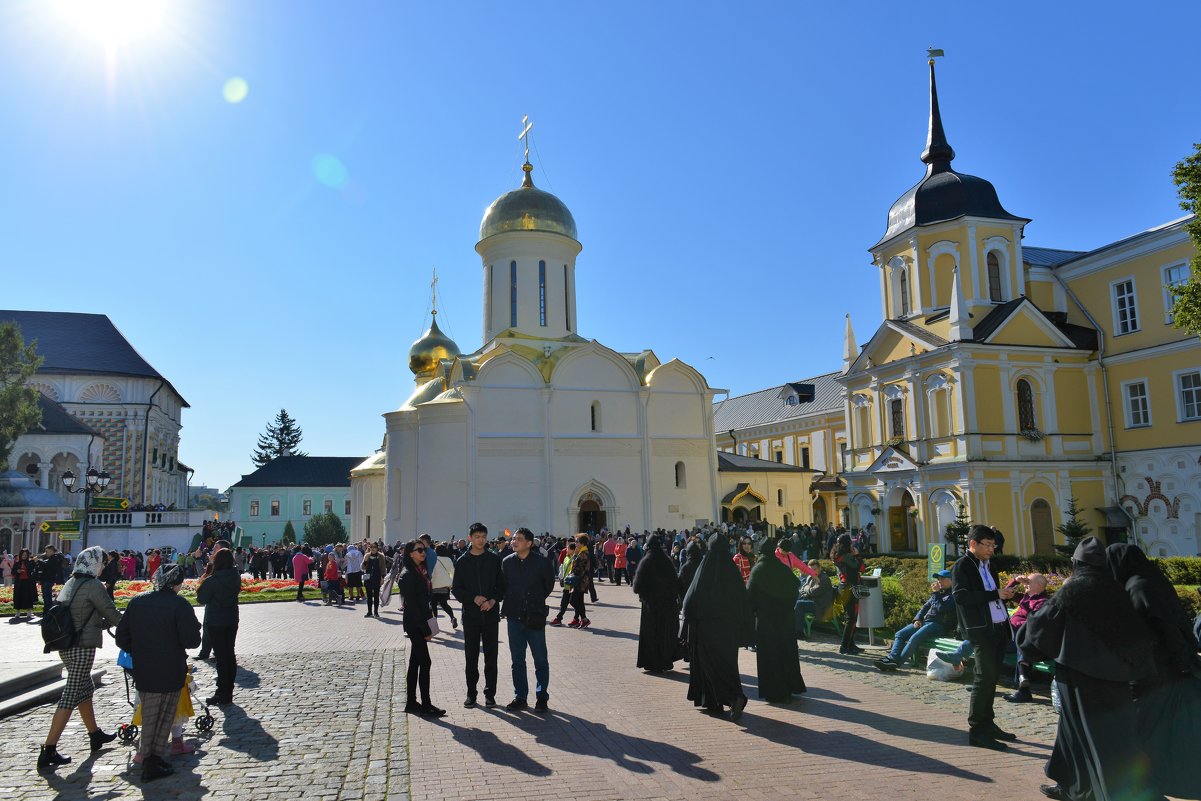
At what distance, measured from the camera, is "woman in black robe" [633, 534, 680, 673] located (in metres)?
10.3

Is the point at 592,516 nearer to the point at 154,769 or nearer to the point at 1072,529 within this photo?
the point at 1072,529

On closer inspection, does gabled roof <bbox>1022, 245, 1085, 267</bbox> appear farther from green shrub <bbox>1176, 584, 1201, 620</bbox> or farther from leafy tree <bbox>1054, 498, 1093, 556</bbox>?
green shrub <bbox>1176, 584, 1201, 620</bbox>

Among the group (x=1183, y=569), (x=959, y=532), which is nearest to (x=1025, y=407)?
(x=959, y=532)

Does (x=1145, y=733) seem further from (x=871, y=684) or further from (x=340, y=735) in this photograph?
(x=340, y=735)

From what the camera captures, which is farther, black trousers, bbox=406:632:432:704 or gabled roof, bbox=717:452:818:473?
gabled roof, bbox=717:452:818:473

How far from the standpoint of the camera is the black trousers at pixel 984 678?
269 inches

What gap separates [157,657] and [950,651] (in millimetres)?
8305

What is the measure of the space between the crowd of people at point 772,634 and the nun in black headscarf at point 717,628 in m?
0.02

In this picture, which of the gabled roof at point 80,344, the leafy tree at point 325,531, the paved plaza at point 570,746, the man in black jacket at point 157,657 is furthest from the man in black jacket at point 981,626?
the leafy tree at point 325,531

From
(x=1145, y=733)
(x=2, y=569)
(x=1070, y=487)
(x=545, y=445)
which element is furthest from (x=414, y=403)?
(x=1145, y=733)

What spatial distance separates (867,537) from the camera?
30891 millimetres

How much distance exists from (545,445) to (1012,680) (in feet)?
81.7

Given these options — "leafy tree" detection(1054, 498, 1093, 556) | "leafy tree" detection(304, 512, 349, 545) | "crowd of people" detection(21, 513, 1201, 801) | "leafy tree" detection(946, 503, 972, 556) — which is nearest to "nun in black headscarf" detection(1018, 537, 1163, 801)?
"crowd of people" detection(21, 513, 1201, 801)

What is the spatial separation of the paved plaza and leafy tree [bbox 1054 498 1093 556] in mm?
16963
